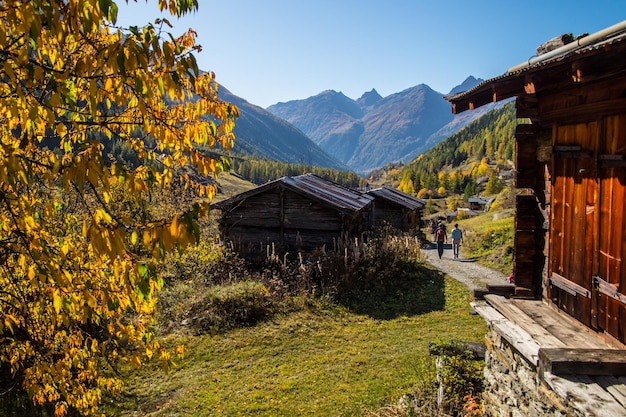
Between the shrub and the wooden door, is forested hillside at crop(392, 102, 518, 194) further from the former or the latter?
the wooden door

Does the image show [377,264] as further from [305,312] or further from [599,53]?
[599,53]

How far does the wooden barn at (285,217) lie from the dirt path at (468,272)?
4800 mm

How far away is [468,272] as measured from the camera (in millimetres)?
18641

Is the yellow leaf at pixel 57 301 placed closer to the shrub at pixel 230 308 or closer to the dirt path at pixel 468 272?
the shrub at pixel 230 308

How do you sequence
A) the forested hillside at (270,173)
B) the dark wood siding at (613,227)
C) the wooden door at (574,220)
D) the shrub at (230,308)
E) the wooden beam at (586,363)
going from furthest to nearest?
1. the forested hillside at (270,173)
2. the shrub at (230,308)
3. the wooden door at (574,220)
4. the dark wood siding at (613,227)
5. the wooden beam at (586,363)

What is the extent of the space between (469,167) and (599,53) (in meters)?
118

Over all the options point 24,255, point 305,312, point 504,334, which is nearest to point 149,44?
point 24,255

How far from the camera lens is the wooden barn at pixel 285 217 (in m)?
16.2

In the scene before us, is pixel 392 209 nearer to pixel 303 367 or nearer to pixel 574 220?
pixel 303 367

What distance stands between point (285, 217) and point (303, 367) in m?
7.93

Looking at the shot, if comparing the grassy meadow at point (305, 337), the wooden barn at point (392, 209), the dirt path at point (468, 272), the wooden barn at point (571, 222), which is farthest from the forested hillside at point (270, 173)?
the wooden barn at point (571, 222)

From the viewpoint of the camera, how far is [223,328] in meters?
11.7

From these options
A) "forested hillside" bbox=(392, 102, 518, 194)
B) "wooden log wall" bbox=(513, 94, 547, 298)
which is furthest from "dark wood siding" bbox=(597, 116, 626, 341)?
"forested hillside" bbox=(392, 102, 518, 194)

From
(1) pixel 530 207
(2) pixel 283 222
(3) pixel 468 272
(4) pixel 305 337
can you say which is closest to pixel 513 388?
(1) pixel 530 207
